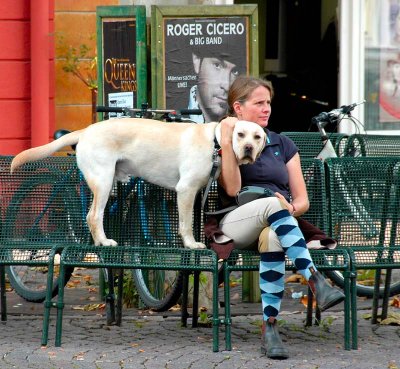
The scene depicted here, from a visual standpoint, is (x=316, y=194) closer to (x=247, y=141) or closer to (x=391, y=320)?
(x=247, y=141)

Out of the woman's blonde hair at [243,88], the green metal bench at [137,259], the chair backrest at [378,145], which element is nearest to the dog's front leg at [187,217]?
the green metal bench at [137,259]

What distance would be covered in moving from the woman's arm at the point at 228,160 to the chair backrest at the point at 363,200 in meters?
0.71

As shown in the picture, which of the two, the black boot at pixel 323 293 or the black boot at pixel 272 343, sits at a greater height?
the black boot at pixel 323 293

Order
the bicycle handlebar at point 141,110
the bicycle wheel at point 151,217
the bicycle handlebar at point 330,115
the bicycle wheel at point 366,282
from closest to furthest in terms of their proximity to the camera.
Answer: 1. the bicycle wheel at point 151,217
2. the bicycle handlebar at point 141,110
3. the bicycle wheel at point 366,282
4. the bicycle handlebar at point 330,115

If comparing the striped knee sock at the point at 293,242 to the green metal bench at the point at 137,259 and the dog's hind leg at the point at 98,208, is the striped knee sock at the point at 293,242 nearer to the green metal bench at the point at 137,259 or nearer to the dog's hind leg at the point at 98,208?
the green metal bench at the point at 137,259

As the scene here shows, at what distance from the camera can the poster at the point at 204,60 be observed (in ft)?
28.3

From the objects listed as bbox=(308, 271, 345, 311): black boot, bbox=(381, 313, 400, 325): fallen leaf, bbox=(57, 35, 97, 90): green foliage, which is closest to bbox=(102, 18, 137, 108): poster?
bbox=(381, 313, 400, 325): fallen leaf

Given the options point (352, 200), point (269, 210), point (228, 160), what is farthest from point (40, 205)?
point (352, 200)

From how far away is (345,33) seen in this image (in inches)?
479

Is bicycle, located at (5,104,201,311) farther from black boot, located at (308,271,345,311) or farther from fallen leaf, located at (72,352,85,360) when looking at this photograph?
black boot, located at (308,271,345,311)

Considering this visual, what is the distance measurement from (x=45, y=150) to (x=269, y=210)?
4.43 feet

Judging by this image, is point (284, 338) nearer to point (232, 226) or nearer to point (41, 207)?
point (232, 226)

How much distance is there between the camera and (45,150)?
7574mm

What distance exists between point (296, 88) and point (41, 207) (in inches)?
290
